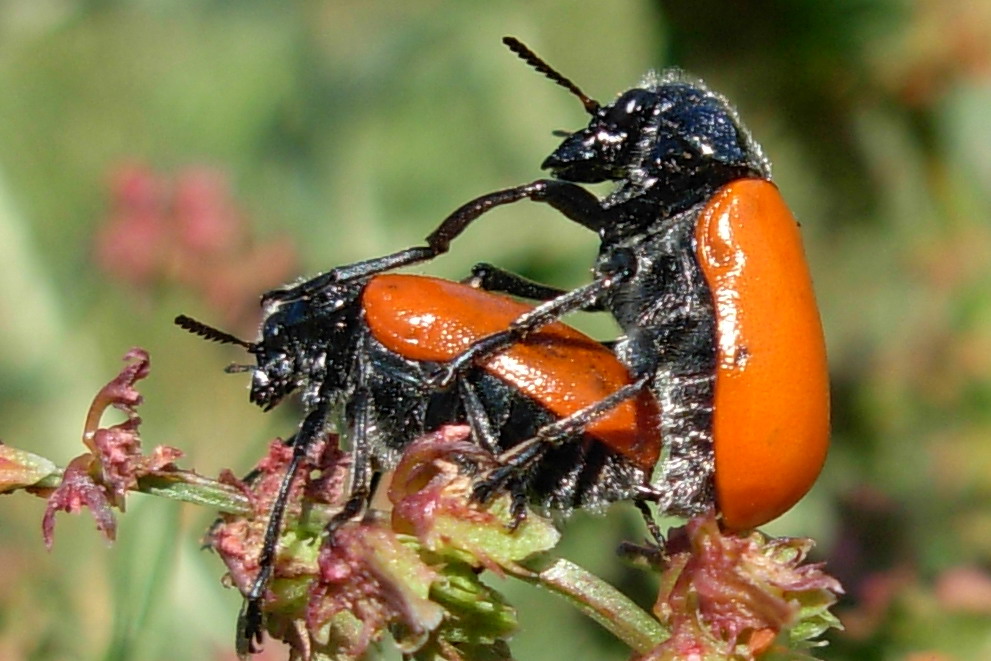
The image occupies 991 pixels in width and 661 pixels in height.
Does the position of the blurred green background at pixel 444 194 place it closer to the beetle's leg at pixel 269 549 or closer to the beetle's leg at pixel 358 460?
the beetle's leg at pixel 358 460

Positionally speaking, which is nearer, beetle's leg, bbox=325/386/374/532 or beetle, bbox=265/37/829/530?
beetle's leg, bbox=325/386/374/532

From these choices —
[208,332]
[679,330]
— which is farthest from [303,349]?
[679,330]

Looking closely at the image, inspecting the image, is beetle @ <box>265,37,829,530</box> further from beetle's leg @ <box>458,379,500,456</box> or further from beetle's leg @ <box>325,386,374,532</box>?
beetle's leg @ <box>325,386,374,532</box>

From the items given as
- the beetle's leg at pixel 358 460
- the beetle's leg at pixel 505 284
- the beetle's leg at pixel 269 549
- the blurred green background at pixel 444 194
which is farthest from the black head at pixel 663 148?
the blurred green background at pixel 444 194

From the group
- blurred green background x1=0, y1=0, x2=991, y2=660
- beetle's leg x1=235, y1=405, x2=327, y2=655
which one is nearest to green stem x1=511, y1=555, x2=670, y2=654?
beetle's leg x1=235, y1=405, x2=327, y2=655

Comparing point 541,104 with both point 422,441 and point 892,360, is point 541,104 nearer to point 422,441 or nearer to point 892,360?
point 892,360

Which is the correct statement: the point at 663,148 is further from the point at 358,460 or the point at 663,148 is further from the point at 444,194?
the point at 444,194

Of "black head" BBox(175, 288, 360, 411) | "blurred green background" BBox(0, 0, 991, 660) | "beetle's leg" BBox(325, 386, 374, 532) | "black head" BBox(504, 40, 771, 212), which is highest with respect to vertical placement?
"blurred green background" BBox(0, 0, 991, 660)
